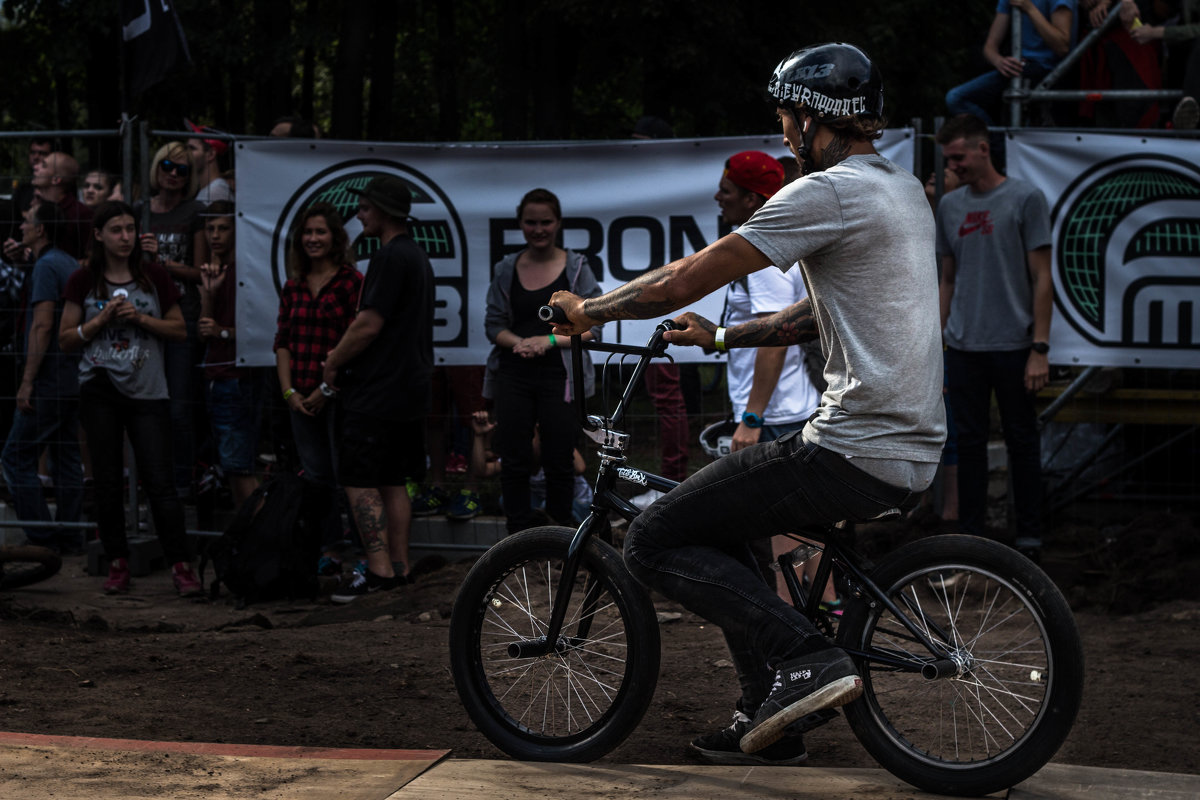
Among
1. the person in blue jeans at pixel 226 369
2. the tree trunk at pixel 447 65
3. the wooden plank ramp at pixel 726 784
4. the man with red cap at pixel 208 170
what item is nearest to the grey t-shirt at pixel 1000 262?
the wooden plank ramp at pixel 726 784

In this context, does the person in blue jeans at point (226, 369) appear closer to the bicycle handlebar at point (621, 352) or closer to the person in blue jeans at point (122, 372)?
the person in blue jeans at point (122, 372)

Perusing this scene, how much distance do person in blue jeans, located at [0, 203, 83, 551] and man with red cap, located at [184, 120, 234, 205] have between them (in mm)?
855

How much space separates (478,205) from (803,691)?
5.10m

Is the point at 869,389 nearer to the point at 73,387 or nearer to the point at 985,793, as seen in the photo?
the point at 985,793

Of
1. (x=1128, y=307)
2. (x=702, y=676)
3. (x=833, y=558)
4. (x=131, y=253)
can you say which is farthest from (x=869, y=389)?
(x=131, y=253)

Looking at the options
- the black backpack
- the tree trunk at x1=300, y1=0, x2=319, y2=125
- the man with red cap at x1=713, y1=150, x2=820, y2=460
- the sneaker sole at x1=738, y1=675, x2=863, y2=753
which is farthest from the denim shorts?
the tree trunk at x1=300, y1=0, x2=319, y2=125

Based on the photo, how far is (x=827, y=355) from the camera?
3.73 metres

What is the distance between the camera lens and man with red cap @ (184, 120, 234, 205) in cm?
869

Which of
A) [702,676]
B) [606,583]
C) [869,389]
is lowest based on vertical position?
[702,676]

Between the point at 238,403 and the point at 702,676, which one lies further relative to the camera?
the point at 238,403

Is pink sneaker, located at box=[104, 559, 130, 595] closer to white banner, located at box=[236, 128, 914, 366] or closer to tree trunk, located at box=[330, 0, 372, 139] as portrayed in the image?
white banner, located at box=[236, 128, 914, 366]

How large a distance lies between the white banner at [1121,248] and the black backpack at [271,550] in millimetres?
4138

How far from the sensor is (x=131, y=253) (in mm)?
7695

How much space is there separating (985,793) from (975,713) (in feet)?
0.77
